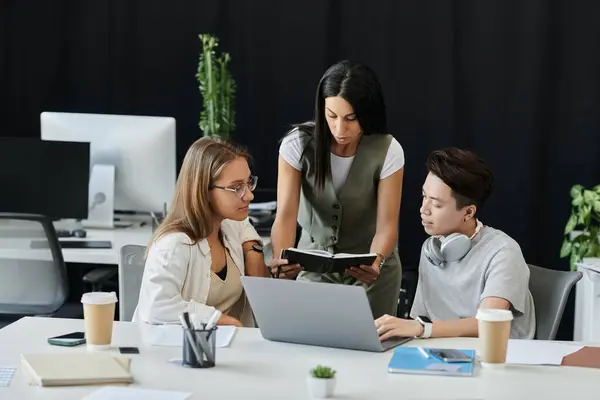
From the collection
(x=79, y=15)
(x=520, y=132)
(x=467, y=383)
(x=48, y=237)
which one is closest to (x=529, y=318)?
(x=467, y=383)

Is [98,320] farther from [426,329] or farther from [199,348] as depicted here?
[426,329]

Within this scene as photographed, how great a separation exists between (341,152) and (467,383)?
3.92 ft

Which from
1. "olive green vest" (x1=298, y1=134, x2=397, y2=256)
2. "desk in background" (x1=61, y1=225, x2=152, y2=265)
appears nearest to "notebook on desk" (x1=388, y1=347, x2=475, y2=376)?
"olive green vest" (x1=298, y1=134, x2=397, y2=256)

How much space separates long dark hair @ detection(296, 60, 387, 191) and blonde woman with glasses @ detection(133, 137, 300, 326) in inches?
13.1

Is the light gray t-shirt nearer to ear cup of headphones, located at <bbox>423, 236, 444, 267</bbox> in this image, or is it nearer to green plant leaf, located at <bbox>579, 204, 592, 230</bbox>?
ear cup of headphones, located at <bbox>423, 236, 444, 267</bbox>

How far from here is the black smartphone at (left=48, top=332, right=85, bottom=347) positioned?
7.64 feet

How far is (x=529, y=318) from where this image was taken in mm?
2664

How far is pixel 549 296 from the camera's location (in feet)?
9.00

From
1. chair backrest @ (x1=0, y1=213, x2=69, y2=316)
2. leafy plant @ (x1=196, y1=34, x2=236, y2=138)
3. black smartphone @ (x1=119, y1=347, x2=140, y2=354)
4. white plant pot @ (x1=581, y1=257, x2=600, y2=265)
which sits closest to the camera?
black smartphone @ (x1=119, y1=347, x2=140, y2=354)

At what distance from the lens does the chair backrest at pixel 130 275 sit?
299 centimetres

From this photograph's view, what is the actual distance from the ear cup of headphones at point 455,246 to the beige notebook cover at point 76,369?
0.95m

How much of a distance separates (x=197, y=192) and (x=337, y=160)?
0.60 metres

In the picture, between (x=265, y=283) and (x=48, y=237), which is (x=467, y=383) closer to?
(x=265, y=283)

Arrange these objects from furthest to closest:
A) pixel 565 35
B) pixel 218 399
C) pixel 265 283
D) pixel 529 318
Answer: pixel 565 35
pixel 529 318
pixel 265 283
pixel 218 399
